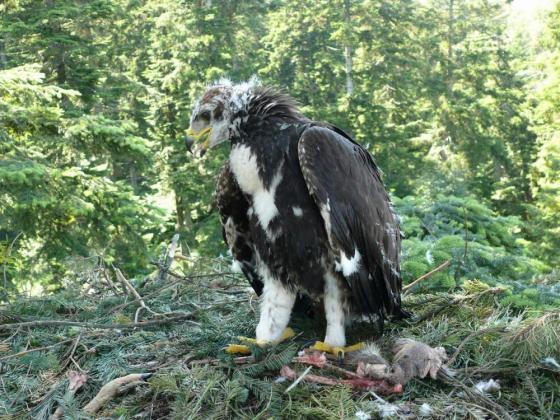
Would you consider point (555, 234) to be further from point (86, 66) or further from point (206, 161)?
point (86, 66)

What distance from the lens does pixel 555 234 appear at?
50.6ft

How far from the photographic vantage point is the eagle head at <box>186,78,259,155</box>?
11.3ft

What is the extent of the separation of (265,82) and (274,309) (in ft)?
11.7

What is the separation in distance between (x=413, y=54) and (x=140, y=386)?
21.3 meters

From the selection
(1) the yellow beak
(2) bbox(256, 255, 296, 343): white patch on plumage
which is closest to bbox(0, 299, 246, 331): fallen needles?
(2) bbox(256, 255, 296, 343): white patch on plumage

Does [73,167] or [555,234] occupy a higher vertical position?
[73,167]

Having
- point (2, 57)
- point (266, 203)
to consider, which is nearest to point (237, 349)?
point (266, 203)

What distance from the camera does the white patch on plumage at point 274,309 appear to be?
3.53 metres

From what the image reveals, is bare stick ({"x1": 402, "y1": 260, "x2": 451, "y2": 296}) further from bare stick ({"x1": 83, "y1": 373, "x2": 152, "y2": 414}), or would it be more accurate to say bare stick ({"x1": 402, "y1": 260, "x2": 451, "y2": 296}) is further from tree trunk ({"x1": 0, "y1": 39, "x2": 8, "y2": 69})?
tree trunk ({"x1": 0, "y1": 39, "x2": 8, "y2": 69})

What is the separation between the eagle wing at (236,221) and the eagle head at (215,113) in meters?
0.18

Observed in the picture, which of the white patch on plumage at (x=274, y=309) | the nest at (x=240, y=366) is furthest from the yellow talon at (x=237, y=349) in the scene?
the white patch on plumage at (x=274, y=309)

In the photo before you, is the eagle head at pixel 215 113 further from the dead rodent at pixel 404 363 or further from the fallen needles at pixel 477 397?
the fallen needles at pixel 477 397

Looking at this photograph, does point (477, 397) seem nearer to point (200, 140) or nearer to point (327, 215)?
point (327, 215)

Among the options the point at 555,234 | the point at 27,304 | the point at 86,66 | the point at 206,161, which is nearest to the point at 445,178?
the point at 555,234
